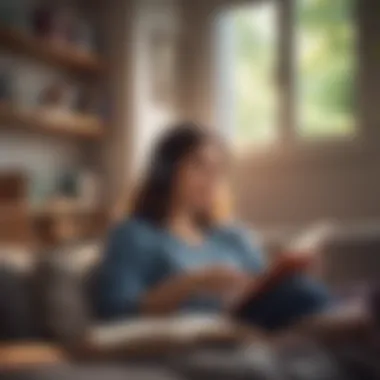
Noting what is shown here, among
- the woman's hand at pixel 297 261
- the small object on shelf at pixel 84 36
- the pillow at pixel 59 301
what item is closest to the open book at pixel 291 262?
the woman's hand at pixel 297 261

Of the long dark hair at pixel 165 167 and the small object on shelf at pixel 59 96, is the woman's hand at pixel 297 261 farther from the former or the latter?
the small object on shelf at pixel 59 96

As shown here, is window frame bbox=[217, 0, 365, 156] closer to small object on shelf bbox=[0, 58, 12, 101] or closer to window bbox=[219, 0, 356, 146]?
window bbox=[219, 0, 356, 146]

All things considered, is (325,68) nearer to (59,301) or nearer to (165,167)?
(165,167)

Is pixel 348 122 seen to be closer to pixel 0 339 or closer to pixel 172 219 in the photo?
pixel 172 219

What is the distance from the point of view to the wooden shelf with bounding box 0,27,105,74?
71 centimetres

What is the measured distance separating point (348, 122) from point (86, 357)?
0.25 metres

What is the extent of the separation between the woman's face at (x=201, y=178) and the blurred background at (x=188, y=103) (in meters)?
0.02

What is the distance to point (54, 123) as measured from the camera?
74cm

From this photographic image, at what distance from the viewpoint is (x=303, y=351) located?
0.64 metres

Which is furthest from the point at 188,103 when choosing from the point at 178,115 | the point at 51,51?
the point at 51,51

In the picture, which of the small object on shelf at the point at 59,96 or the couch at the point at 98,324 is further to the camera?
the small object on shelf at the point at 59,96

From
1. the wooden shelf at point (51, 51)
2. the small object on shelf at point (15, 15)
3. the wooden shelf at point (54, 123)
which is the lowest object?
the wooden shelf at point (54, 123)

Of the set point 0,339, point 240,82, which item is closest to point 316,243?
point 240,82

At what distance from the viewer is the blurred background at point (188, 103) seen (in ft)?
2.22
